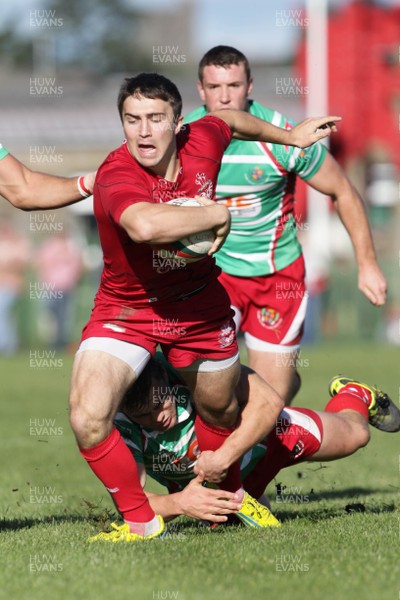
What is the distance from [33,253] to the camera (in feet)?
77.3

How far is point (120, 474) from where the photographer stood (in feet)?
18.6

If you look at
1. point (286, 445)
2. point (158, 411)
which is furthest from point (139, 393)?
point (286, 445)

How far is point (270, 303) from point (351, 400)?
3.86 feet

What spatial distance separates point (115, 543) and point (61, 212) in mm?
26753

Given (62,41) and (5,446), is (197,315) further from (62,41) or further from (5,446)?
(62,41)

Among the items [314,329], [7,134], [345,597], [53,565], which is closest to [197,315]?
[53,565]

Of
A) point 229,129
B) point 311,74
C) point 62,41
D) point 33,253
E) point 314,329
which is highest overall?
point 62,41

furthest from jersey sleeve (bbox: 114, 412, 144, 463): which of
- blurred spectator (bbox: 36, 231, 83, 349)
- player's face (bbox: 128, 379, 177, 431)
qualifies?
blurred spectator (bbox: 36, 231, 83, 349)

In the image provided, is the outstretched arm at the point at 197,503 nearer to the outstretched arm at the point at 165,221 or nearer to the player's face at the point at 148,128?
the outstretched arm at the point at 165,221

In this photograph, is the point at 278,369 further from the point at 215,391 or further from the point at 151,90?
the point at 151,90

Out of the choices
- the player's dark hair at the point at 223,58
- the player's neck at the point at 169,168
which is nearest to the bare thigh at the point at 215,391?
the player's neck at the point at 169,168

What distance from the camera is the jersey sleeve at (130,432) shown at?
6109 millimetres

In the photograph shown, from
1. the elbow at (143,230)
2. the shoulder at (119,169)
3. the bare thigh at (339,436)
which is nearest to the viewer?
the elbow at (143,230)

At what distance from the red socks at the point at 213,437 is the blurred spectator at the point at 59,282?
14.5 meters
